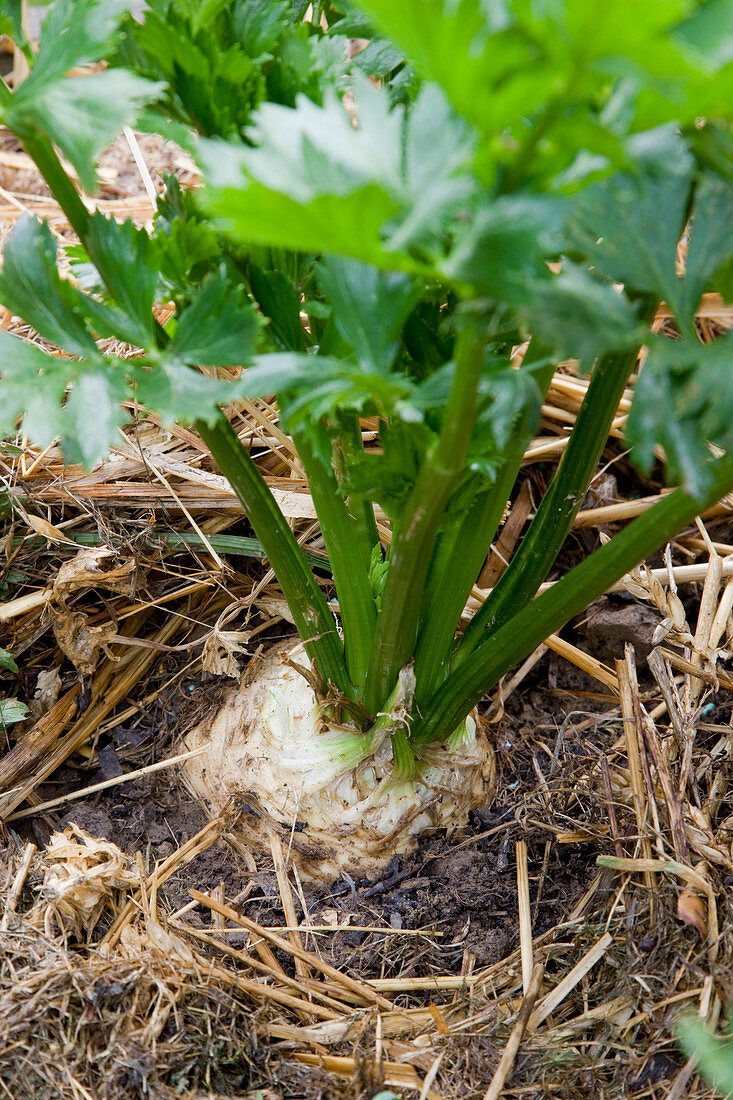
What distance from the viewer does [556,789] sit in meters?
1.12

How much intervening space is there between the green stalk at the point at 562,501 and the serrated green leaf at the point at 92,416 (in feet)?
1.58

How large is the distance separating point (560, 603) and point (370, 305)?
0.37 meters

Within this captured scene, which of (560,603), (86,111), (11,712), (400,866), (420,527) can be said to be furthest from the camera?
(11,712)

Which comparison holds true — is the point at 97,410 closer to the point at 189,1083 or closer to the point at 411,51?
the point at 411,51

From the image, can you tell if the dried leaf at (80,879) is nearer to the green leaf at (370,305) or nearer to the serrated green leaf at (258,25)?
the green leaf at (370,305)

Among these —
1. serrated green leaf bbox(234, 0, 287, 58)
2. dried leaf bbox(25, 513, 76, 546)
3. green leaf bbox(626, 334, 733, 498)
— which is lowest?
dried leaf bbox(25, 513, 76, 546)

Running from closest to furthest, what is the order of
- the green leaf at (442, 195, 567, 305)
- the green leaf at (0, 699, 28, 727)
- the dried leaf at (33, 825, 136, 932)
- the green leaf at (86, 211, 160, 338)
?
the green leaf at (442, 195, 567, 305), the green leaf at (86, 211, 160, 338), the dried leaf at (33, 825, 136, 932), the green leaf at (0, 699, 28, 727)

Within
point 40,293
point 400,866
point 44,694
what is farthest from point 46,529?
point 400,866

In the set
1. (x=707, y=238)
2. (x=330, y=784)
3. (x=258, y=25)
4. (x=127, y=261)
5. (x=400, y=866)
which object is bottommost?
(x=400, y=866)

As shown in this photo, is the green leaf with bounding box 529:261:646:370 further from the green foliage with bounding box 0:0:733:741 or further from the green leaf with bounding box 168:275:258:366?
the green leaf with bounding box 168:275:258:366

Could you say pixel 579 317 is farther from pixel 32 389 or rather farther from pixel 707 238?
pixel 32 389

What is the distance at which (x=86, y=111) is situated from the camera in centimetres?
63

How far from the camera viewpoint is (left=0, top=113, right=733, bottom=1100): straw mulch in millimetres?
855

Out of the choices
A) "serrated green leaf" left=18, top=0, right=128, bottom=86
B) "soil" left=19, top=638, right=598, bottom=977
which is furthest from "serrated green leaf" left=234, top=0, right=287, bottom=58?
"soil" left=19, top=638, right=598, bottom=977
